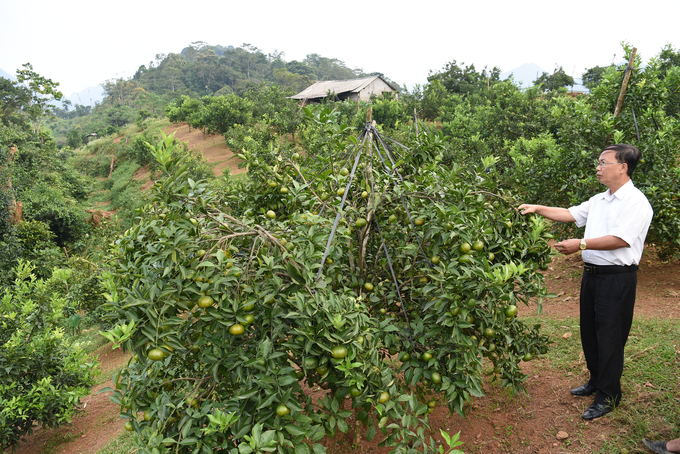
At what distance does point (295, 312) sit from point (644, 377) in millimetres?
2926

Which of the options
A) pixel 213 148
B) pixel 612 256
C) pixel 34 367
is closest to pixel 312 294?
pixel 612 256

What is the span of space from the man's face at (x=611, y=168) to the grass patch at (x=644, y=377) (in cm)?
153

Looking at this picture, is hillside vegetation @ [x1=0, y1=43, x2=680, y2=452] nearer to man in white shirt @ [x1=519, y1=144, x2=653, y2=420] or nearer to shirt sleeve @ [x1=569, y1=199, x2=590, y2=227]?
man in white shirt @ [x1=519, y1=144, x2=653, y2=420]

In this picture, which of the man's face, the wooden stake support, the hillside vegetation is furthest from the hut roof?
the man's face

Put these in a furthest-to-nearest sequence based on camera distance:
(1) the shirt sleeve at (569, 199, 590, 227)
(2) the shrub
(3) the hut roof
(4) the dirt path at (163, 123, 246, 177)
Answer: (3) the hut roof < (4) the dirt path at (163, 123, 246, 177) < (2) the shrub < (1) the shirt sleeve at (569, 199, 590, 227)

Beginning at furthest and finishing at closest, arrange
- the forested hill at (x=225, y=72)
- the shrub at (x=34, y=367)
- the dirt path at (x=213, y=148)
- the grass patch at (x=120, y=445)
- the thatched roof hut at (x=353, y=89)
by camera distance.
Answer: the forested hill at (x=225, y=72), the thatched roof hut at (x=353, y=89), the dirt path at (x=213, y=148), the shrub at (x=34, y=367), the grass patch at (x=120, y=445)

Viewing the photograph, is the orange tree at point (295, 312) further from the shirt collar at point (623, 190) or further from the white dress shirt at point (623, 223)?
the shirt collar at point (623, 190)

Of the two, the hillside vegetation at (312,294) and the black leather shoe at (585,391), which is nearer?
the hillside vegetation at (312,294)

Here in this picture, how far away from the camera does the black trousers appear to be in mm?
2434

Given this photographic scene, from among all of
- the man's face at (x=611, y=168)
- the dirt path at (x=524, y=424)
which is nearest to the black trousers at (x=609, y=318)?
the dirt path at (x=524, y=424)

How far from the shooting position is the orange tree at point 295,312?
5.24ft

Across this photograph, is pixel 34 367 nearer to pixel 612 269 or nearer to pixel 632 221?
pixel 612 269

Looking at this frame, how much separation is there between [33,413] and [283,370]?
14.1 ft

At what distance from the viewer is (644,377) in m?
2.88
